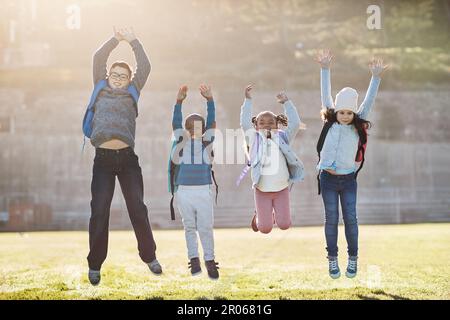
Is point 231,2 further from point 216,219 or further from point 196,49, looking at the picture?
point 216,219

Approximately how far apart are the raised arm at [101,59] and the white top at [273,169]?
7.40 feet

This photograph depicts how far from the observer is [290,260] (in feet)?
40.8

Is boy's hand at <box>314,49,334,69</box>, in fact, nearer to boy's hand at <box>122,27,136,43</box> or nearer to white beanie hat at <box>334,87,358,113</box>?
white beanie hat at <box>334,87,358,113</box>

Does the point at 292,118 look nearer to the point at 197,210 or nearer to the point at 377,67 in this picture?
the point at 377,67

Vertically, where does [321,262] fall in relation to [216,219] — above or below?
above

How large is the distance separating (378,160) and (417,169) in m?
2.77

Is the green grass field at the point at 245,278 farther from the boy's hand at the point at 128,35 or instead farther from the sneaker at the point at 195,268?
the boy's hand at the point at 128,35

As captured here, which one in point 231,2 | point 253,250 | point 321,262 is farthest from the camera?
point 231,2

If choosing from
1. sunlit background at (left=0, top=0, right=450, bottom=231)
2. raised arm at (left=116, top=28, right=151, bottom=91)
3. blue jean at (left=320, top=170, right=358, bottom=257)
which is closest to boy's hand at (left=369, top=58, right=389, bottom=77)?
blue jean at (left=320, top=170, right=358, bottom=257)

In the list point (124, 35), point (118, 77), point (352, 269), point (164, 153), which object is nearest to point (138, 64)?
point (118, 77)

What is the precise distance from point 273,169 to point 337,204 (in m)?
1.05

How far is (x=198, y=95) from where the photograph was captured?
123 ft

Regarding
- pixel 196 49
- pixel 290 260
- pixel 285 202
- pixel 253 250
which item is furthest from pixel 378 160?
pixel 285 202

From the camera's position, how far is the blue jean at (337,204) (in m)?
7.21
